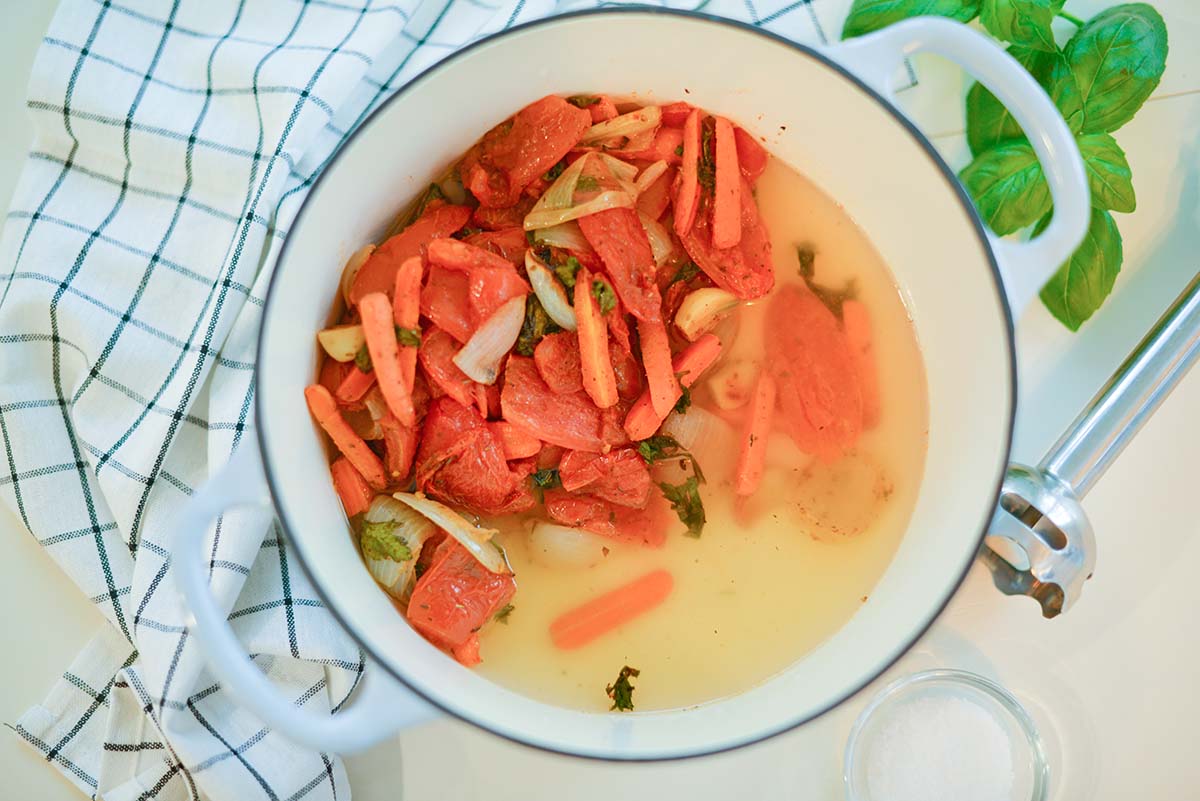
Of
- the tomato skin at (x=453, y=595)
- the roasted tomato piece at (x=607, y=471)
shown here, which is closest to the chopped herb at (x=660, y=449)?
the roasted tomato piece at (x=607, y=471)

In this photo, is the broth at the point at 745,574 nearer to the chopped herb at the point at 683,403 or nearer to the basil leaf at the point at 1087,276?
the chopped herb at the point at 683,403

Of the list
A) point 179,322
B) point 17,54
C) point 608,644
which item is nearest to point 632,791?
point 608,644

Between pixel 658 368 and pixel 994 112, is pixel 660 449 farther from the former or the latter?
pixel 994 112

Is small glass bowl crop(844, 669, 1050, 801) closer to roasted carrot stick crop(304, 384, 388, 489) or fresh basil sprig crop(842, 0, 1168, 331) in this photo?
fresh basil sprig crop(842, 0, 1168, 331)

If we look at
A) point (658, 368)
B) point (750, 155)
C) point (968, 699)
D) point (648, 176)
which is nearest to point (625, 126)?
point (648, 176)

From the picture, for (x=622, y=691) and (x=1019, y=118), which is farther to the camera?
(x=622, y=691)

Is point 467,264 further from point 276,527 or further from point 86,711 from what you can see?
point 86,711

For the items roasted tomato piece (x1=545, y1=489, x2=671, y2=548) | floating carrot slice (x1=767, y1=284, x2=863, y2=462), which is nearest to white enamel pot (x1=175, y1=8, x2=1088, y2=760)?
floating carrot slice (x1=767, y1=284, x2=863, y2=462)
